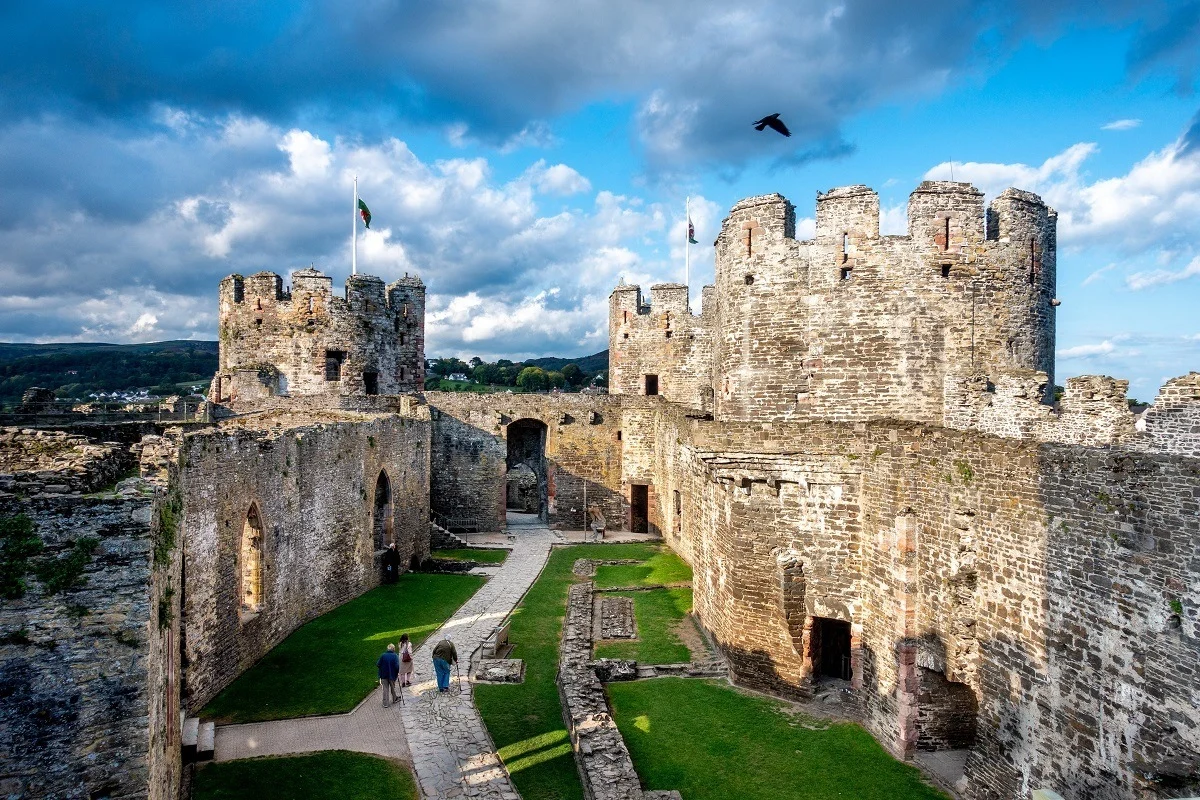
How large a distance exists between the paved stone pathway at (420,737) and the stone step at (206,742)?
14cm

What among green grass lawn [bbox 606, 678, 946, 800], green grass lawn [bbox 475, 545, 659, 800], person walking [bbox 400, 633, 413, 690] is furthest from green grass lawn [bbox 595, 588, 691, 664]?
person walking [bbox 400, 633, 413, 690]

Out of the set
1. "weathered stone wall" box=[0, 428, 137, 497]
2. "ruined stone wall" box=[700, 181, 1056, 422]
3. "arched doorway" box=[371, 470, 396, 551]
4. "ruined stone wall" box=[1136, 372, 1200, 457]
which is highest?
"ruined stone wall" box=[700, 181, 1056, 422]

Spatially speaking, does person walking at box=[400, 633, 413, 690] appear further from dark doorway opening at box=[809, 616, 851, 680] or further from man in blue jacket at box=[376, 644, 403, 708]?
dark doorway opening at box=[809, 616, 851, 680]

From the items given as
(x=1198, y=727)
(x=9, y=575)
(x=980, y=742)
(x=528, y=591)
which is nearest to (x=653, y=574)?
(x=528, y=591)

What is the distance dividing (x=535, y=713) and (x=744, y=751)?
3.79 metres

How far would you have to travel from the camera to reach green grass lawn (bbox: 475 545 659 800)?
38.2ft

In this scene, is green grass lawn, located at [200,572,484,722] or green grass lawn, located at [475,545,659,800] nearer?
green grass lawn, located at [475,545,659,800]

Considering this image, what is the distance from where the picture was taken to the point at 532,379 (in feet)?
316

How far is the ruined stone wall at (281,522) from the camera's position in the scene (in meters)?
13.4

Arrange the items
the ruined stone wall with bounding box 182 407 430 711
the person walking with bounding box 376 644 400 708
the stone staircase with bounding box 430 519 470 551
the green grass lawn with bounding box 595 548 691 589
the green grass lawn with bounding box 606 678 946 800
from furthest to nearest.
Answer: the stone staircase with bounding box 430 519 470 551
the green grass lawn with bounding box 595 548 691 589
the person walking with bounding box 376 644 400 708
the ruined stone wall with bounding box 182 407 430 711
the green grass lawn with bounding box 606 678 946 800

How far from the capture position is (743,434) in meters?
15.7

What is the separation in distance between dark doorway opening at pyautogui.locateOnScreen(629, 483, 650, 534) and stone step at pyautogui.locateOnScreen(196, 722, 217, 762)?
23367mm

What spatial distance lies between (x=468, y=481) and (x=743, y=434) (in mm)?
19985

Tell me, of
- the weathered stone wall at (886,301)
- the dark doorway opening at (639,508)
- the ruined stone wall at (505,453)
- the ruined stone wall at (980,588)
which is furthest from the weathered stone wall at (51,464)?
the dark doorway opening at (639,508)
